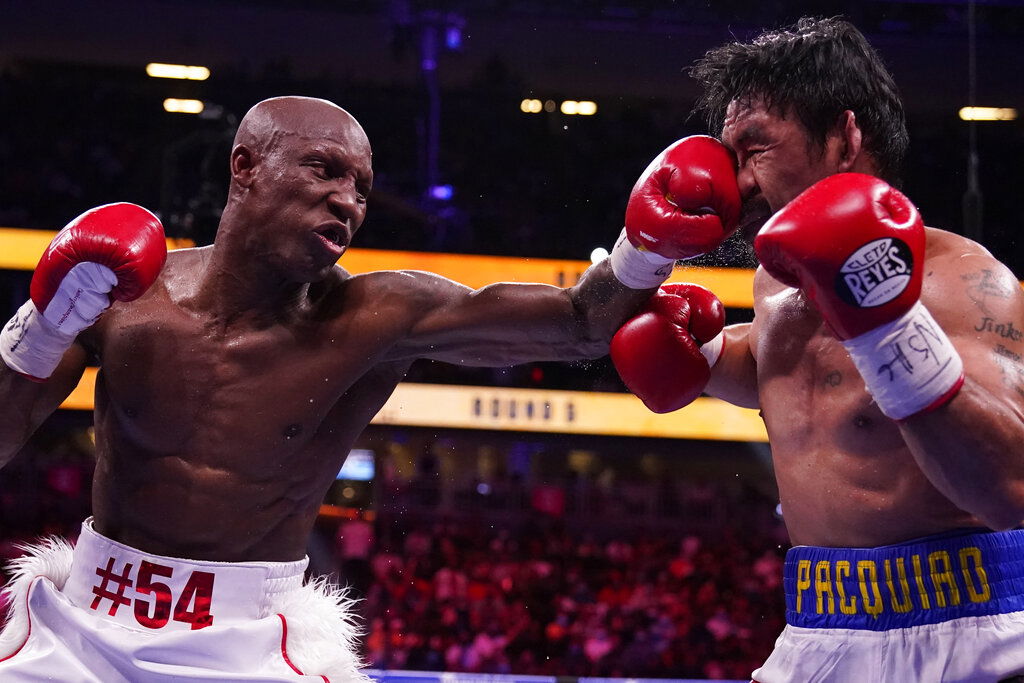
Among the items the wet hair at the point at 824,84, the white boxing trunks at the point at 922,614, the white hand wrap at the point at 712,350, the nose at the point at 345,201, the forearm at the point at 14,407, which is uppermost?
the wet hair at the point at 824,84

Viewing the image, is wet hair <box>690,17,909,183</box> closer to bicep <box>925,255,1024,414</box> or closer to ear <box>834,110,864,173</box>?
ear <box>834,110,864,173</box>

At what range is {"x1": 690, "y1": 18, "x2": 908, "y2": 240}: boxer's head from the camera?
194 cm

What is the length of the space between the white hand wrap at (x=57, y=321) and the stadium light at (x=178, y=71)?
7.81 m

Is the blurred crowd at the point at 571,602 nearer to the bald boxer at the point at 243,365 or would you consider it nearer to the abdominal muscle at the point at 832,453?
the bald boxer at the point at 243,365

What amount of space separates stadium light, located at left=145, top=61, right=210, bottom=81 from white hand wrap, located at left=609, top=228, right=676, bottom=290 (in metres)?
8.10

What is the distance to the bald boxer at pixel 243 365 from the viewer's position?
6.64ft

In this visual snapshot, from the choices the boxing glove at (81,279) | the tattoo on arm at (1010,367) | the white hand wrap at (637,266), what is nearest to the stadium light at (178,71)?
the boxing glove at (81,279)

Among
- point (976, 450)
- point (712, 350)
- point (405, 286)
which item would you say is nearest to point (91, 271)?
point (405, 286)

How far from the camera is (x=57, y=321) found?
6.84 ft

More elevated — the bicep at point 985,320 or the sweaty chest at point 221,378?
the bicep at point 985,320

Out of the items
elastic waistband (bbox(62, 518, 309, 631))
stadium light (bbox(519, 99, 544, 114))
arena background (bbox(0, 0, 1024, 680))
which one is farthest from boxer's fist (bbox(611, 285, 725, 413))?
stadium light (bbox(519, 99, 544, 114))

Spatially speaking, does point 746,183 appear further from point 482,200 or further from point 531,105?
point 531,105

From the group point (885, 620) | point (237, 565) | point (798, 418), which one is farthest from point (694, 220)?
point (237, 565)

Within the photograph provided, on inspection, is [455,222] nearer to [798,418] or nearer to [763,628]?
[763,628]
